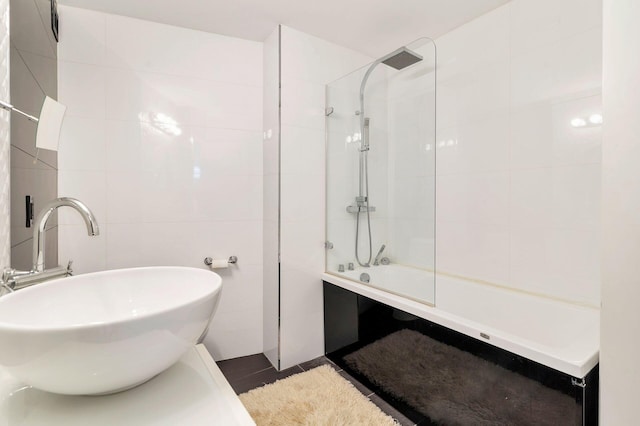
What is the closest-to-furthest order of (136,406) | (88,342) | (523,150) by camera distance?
1. (88,342)
2. (136,406)
3. (523,150)

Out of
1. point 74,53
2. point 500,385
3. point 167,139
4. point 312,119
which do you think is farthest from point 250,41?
point 500,385

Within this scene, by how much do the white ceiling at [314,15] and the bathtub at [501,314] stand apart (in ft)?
5.30

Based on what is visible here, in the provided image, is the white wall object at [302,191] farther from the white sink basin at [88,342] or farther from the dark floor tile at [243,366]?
the white sink basin at [88,342]

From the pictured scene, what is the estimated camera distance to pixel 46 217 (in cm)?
94

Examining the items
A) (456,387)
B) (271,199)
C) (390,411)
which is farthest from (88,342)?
(271,199)

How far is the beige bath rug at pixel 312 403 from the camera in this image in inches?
61.6

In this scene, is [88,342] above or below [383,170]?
below

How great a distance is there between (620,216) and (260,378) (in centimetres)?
197

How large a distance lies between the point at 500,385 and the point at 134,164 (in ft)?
7.23

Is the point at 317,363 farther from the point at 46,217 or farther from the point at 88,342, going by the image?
the point at 88,342

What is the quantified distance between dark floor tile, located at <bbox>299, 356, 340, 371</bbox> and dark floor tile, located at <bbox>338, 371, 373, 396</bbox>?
0.08 m

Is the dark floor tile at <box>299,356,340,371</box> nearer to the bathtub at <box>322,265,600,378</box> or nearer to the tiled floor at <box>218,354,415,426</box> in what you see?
the tiled floor at <box>218,354,415,426</box>

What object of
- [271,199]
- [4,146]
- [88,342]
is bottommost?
[88,342]

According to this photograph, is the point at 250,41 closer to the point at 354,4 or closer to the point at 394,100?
the point at 354,4
